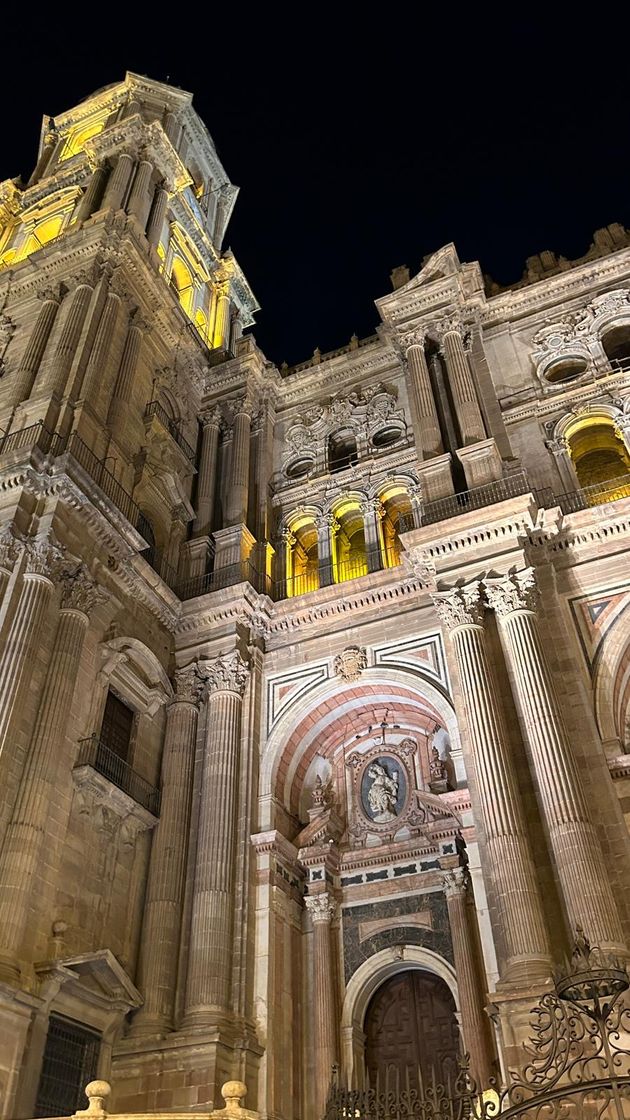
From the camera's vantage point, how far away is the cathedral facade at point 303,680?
14.7 m

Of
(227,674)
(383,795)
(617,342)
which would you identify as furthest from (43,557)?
(617,342)

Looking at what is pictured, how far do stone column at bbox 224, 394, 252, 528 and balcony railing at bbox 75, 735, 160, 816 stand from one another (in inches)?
291

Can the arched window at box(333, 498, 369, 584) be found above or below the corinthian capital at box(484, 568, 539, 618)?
above

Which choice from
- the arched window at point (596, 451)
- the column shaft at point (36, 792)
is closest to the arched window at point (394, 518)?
the arched window at point (596, 451)

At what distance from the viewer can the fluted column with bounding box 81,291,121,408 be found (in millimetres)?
20812

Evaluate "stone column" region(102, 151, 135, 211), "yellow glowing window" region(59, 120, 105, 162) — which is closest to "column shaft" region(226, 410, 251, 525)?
"stone column" region(102, 151, 135, 211)

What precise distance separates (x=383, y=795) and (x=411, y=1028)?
4.69 meters

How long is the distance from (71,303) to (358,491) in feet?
29.9

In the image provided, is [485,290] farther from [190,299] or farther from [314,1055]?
[314,1055]

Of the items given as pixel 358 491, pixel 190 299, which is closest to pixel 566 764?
pixel 358 491

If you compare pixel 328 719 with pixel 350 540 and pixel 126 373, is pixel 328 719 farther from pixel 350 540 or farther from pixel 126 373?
pixel 126 373

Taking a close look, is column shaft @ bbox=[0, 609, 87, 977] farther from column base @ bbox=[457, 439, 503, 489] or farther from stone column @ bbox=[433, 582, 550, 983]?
A: column base @ bbox=[457, 439, 503, 489]

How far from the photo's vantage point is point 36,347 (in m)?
22.4

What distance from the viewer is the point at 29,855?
553 inches
